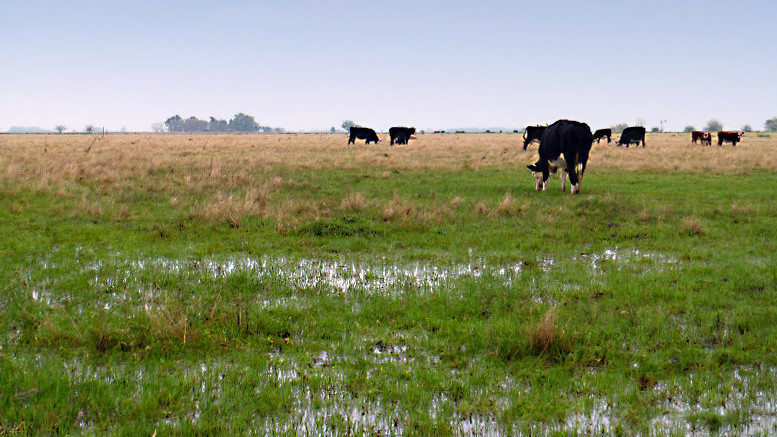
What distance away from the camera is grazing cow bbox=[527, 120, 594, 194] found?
17.4 meters

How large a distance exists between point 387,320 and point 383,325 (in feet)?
0.59

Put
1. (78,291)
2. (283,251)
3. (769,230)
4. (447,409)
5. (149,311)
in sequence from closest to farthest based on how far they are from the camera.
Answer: (447,409)
(149,311)
(78,291)
(283,251)
(769,230)

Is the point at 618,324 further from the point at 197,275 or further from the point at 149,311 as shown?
the point at 197,275

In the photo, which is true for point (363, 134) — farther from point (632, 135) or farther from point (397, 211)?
point (397, 211)

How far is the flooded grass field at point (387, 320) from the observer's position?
14.8 ft

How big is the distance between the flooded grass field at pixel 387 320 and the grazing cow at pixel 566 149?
3491 mm

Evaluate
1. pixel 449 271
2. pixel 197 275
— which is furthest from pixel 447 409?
pixel 197 275

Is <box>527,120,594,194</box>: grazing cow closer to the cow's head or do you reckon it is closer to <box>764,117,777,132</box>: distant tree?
the cow's head

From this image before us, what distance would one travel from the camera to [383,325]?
21.3 feet

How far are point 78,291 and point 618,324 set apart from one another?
21.6 ft

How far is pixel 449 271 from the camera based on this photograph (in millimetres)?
9031

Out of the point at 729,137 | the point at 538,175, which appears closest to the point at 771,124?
the point at 729,137

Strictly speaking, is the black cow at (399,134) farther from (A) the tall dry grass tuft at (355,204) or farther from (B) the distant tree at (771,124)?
(B) the distant tree at (771,124)

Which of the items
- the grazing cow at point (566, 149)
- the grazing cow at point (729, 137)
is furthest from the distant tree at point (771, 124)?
the grazing cow at point (566, 149)
